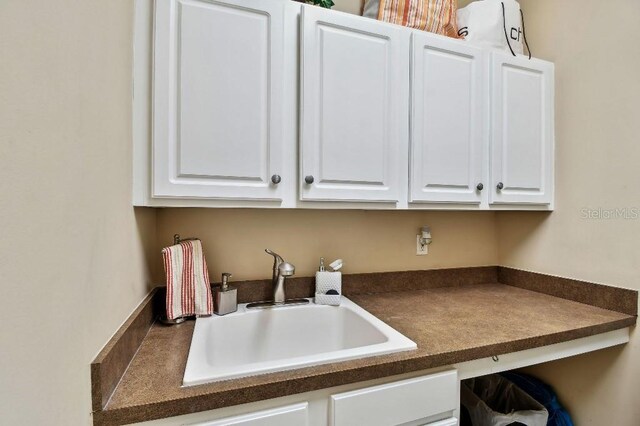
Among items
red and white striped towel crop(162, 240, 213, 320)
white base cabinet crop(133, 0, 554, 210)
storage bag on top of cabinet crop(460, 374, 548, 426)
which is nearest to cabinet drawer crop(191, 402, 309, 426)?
red and white striped towel crop(162, 240, 213, 320)

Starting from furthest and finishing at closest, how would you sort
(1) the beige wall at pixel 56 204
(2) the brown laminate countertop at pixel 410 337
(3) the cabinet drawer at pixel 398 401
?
(3) the cabinet drawer at pixel 398 401, (2) the brown laminate countertop at pixel 410 337, (1) the beige wall at pixel 56 204

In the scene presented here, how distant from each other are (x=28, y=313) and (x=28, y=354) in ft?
0.18

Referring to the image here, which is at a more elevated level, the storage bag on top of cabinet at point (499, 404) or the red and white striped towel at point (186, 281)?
the red and white striped towel at point (186, 281)

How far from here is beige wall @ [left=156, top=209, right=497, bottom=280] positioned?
53.3 inches

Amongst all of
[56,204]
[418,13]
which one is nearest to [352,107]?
[418,13]

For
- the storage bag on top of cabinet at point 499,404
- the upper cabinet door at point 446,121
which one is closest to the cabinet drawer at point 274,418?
the upper cabinet door at point 446,121

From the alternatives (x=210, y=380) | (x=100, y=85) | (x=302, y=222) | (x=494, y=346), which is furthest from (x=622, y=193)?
(x=100, y=85)

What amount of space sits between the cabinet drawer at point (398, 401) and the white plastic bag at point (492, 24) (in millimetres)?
1425

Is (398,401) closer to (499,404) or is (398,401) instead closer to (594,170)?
(499,404)

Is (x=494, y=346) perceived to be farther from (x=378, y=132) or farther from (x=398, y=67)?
(x=398, y=67)

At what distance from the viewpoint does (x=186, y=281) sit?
116 cm

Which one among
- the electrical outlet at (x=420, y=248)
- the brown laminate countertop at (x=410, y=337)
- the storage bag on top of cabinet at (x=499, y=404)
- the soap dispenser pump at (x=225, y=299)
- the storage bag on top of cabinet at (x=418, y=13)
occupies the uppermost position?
the storage bag on top of cabinet at (x=418, y=13)

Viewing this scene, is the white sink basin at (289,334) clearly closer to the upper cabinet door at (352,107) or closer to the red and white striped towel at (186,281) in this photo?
the red and white striped towel at (186,281)

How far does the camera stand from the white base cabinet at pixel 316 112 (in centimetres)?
100
